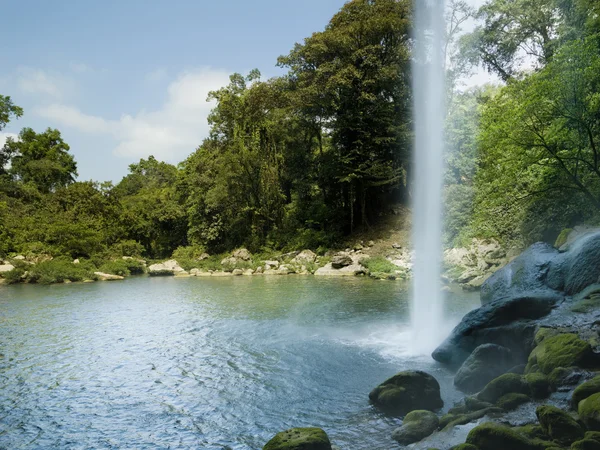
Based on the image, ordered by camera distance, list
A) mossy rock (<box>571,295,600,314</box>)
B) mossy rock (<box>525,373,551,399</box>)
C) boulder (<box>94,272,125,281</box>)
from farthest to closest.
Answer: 1. boulder (<box>94,272,125,281</box>)
2. mossy rock (<box>571,295,600,314</box>)
3. mossy rock (<box>525,373,551,399</box>)

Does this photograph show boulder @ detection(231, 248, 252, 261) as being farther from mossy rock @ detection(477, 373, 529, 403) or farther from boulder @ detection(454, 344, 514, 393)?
mossy rock @ detection(477, 373, 529, 403)

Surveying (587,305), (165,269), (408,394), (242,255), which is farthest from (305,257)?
(408,394)

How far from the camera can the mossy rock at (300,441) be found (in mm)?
5746

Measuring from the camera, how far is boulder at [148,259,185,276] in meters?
38.4

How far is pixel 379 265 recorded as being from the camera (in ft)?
99.7

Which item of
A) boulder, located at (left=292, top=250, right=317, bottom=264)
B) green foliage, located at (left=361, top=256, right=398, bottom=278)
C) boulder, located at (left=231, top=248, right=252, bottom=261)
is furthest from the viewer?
boulder, located at (left=231, top=248, right=252, bottom=261)

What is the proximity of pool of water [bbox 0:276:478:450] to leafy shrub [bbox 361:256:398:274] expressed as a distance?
867 centimetres

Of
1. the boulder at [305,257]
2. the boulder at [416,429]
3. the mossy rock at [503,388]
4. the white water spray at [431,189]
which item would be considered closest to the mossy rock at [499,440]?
the boulder at [416,429]

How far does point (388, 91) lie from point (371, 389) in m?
32.8

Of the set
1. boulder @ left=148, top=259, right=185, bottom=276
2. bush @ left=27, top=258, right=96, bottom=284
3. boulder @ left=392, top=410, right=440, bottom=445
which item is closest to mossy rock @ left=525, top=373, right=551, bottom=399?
boulder @ left=392, top=410, right=440, bottom=445

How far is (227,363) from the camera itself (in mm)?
11109

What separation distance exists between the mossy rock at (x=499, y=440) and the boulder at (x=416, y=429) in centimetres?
98

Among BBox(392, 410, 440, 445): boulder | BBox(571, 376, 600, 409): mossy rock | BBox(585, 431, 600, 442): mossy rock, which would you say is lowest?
BBox(392, 410, 440, 445): boulder

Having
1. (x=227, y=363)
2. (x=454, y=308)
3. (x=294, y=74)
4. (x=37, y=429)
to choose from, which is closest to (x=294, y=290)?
(x=454, y=308)
